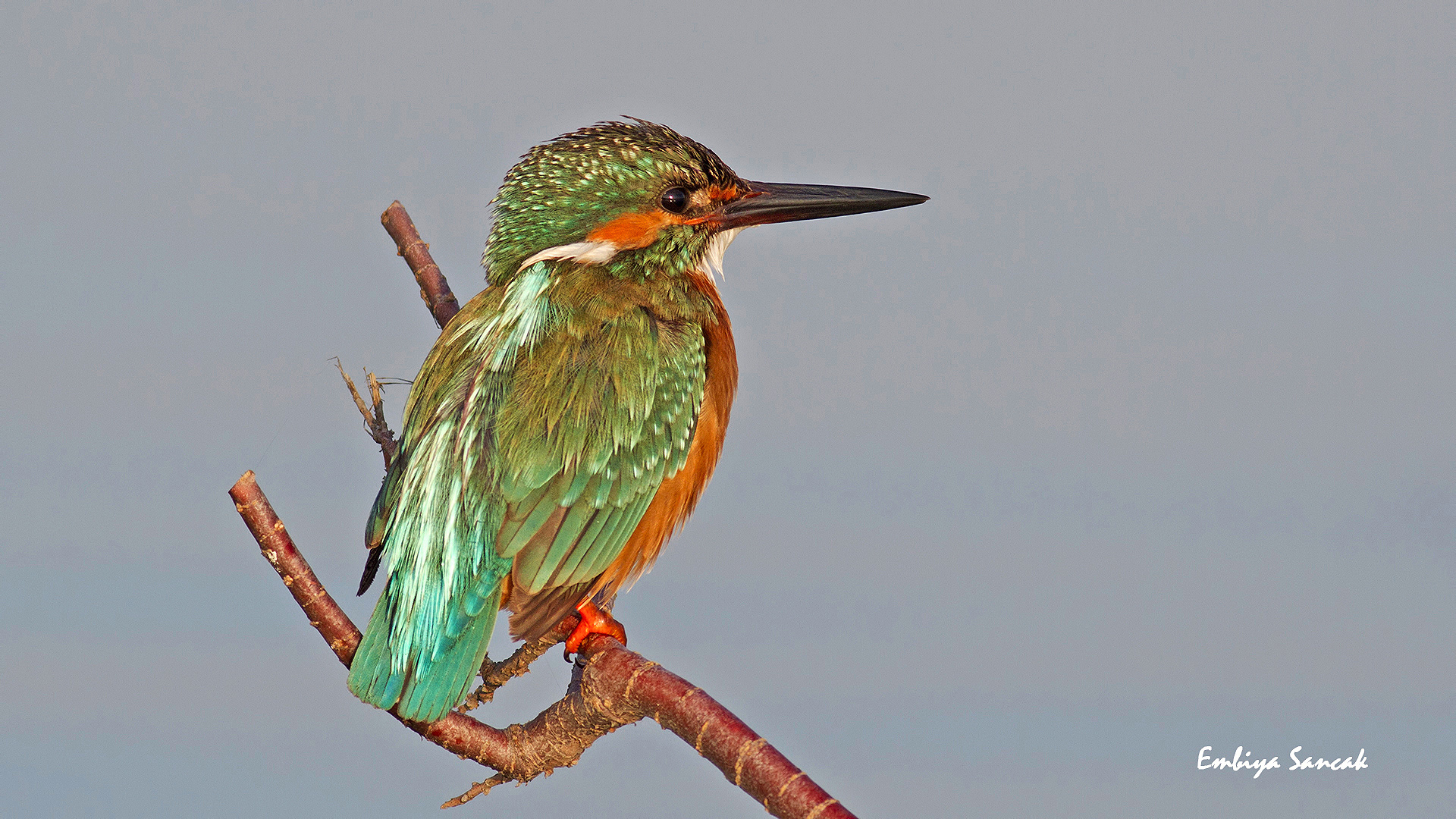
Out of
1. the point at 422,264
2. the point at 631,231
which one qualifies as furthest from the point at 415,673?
the point at 422,264

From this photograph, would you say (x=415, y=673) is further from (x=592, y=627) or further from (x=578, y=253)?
(x=578, y=253)

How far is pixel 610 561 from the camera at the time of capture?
3250mm

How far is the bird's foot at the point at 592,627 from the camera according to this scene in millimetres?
3324

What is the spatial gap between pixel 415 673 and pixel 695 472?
0.98 meters

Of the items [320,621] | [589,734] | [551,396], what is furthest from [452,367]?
[589,734]

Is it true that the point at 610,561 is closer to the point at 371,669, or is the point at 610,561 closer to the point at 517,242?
the point at 371,669

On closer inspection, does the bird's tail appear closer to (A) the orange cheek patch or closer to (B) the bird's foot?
(B) the bird's foot

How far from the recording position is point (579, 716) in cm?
313

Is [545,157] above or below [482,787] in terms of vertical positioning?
above

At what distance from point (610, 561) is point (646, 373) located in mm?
489

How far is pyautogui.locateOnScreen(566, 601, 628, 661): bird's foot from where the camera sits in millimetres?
3324

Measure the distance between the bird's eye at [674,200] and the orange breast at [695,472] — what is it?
0.20 m

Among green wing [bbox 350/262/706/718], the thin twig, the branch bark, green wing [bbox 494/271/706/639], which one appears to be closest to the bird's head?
green wing [bbox 350/262/706/718]

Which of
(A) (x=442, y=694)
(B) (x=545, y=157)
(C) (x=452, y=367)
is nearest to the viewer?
(A) (x=442, y=694)
